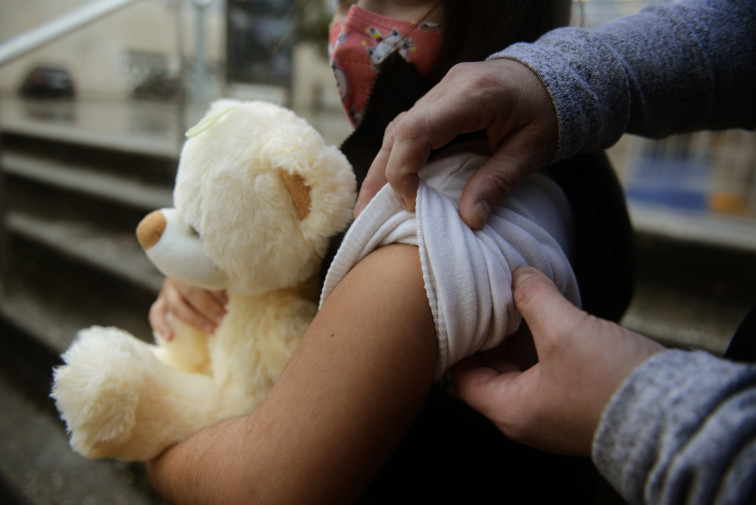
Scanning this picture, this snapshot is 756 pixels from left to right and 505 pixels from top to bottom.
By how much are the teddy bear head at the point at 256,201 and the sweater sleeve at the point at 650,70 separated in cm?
29

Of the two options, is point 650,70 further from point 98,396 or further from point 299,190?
point 98,396

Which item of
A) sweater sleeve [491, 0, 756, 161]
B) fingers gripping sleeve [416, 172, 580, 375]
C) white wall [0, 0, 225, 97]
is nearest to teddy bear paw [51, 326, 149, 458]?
fingers gripping sleeve [416, 172, 580, 375]

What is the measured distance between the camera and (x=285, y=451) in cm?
51

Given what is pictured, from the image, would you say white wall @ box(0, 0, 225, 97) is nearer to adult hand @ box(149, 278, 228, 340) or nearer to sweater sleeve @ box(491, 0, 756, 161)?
adult hand @ box(149, 278, 228, 340)

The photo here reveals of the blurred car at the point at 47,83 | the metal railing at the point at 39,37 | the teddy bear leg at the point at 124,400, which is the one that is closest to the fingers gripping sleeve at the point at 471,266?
the teddy bear leg at the point at 124,400

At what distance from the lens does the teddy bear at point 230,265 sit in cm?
64

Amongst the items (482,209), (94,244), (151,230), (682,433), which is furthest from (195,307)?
(94,244)

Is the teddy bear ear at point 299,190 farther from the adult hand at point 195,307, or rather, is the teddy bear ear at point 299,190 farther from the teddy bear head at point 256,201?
the adult hand at point 195,307

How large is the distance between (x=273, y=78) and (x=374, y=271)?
442cm

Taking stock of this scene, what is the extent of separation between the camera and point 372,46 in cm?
72

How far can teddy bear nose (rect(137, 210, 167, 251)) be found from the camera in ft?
2.32

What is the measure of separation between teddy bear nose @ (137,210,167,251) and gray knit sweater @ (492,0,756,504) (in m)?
0.55

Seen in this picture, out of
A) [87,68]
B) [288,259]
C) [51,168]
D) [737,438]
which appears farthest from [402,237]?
[87,68]

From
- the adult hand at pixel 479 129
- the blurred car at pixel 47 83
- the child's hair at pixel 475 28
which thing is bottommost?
the blurred car at pixel 47 83
